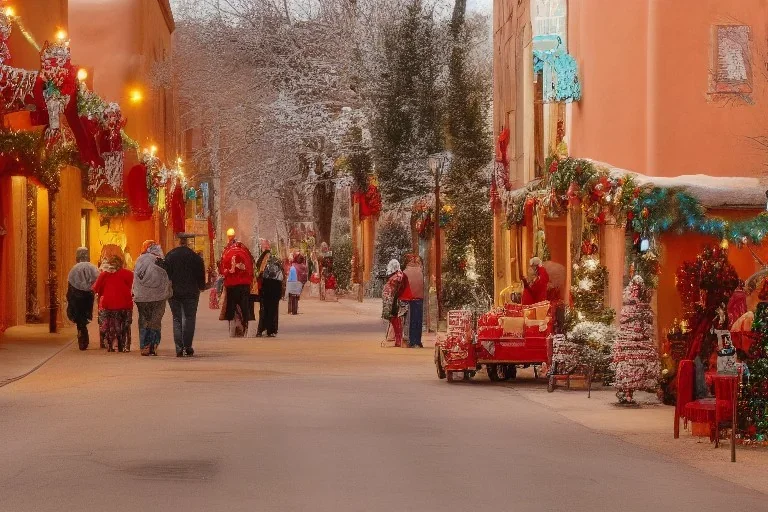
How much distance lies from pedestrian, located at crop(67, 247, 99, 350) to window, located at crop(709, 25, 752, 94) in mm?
11993

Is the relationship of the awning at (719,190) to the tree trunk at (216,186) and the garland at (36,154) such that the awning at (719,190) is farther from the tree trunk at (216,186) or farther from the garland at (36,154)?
the tree trunk at (216,186)

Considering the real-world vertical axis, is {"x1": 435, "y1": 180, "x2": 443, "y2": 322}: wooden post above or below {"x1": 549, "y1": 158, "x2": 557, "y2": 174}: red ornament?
below

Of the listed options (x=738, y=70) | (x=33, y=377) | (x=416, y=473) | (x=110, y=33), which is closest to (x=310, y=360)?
(x=33, y=377)

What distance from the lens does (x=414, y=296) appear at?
30125 mm

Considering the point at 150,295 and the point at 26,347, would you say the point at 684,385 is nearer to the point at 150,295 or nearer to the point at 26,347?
the point at 150,295

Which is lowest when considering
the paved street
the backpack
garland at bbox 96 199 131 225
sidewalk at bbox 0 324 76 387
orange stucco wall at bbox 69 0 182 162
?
the paved street

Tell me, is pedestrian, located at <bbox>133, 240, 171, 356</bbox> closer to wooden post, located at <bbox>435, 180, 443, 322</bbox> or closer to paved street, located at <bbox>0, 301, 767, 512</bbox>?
paved street, located at <bbox>0, 301, 767, 512</bbox>

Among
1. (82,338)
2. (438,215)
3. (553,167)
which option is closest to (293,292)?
(438,215)

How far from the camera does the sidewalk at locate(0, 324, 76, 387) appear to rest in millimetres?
23192

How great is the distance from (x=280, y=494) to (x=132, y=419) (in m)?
5.52

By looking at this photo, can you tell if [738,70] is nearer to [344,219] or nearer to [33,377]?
[33,377]

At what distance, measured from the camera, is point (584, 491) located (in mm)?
11219

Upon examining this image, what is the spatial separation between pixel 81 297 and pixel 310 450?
643 inches

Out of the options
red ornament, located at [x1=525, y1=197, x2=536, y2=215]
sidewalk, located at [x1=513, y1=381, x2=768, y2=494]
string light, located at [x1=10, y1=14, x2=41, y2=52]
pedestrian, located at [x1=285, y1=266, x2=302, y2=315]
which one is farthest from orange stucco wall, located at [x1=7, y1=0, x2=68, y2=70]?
sidewalk, located at [x1=513, y1=381, x2=768, y2=494]
